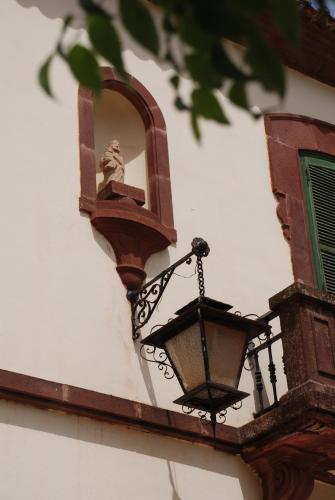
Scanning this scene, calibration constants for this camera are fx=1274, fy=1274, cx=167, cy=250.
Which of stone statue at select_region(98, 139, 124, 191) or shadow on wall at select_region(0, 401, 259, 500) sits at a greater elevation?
stone statue at select_region(98, 139, 124, 191)

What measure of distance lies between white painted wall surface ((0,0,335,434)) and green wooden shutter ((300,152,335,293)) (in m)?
0.37

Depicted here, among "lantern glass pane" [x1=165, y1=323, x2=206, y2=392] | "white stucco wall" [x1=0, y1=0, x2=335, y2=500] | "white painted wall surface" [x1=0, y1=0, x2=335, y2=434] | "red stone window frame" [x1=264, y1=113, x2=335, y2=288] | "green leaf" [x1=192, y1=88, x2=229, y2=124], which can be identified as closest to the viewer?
"green leaf" [x1=192, y1=88, x2=229, y2=124]

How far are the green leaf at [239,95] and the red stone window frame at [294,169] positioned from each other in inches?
234

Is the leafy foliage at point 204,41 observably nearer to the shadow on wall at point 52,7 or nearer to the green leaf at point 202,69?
the green leaf at point 202,69

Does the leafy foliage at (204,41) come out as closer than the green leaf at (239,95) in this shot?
Yes

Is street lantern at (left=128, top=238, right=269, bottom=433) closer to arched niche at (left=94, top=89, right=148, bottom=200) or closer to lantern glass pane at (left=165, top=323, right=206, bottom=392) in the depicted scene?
lantern glass pane at (left=165, top=323, right=206, bottom=392)

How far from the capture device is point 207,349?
739 centimetres

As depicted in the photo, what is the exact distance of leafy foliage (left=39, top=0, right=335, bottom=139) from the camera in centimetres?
323

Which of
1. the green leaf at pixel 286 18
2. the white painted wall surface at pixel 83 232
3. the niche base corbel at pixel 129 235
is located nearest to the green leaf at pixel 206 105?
the green leaf at pixel 286 18

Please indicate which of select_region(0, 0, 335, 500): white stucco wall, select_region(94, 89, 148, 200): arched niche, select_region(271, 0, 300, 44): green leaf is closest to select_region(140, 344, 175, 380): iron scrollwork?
select_region(0, 0, 335, 500): white stucco wall

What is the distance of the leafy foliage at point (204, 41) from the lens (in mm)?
3227

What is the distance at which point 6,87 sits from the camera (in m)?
8.49

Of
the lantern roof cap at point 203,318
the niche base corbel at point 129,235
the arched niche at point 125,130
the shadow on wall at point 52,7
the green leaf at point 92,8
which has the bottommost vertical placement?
the green leaf at point 92,8

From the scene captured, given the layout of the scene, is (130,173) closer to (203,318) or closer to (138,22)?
(203,318)
